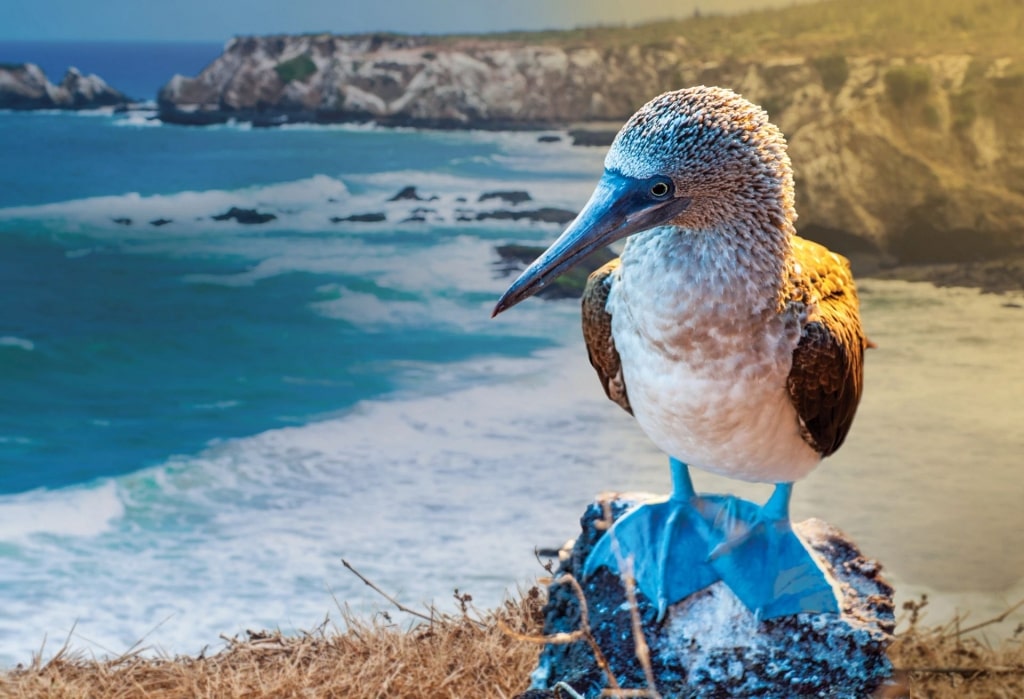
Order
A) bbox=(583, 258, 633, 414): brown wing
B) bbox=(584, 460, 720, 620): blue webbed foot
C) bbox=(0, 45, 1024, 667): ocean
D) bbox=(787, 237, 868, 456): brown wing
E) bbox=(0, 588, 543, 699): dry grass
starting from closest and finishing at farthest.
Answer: bbox=(787, 237, 868, 456): brown wing < bbox=(583, 258, 633, 414): brown wing < bbox=(584, 460, 720, 620): blue webbed foot < bbox=(0, 588, 543, 699): dry grass < bbox=(0, 45, 1024, 667): ocean

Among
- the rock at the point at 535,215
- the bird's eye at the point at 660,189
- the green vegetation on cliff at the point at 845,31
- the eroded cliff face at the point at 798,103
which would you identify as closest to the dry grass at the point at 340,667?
the bird's eye at the point at 660,189

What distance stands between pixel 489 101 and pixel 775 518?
2.50 meters

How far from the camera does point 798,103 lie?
4.17 meters

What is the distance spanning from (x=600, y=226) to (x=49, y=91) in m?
3.13

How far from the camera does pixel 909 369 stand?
4.00 meters

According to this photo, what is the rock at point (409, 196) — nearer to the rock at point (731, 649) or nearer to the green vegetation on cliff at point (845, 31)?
the green vegetation on cliff at point (845, 31)

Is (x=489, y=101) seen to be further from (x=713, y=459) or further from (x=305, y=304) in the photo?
(x=713, y=459)

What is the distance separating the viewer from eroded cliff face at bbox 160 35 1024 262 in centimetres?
410

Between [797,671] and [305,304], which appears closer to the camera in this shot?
[797,671]

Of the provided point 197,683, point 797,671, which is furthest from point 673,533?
point 197,683

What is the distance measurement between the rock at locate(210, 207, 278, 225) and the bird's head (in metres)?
2.51

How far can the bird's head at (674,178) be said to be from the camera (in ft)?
6.18

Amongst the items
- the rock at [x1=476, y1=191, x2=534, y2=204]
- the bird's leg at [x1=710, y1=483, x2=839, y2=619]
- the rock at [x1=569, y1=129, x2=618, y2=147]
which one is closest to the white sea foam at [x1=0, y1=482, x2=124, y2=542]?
the rock at [x1=476, y1=191, x2=534, y2=204]

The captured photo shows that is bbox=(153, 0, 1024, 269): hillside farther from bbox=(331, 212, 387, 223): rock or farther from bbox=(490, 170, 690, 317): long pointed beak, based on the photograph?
A: bbox=(490, 170, 690, 317): long pointed beak
